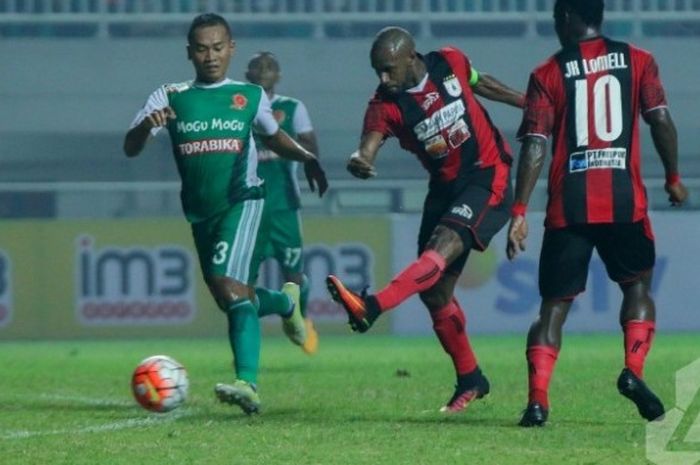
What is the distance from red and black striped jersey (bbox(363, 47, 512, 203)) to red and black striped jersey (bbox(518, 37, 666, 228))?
0.79m

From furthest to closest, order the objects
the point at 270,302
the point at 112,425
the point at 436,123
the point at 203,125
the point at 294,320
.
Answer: the point at 294,320, the point at 270,302, the point at 203,125, the point at 436,123, the point at 112,425

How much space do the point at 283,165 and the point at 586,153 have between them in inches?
204

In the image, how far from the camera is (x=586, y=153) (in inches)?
295

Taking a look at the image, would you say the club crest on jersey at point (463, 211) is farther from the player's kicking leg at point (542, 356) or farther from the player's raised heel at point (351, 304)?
the player's raised heel at point (351, 304)

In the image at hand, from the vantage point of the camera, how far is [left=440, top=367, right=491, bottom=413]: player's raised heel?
8.46 metres

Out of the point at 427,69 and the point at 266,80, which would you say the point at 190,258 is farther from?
the point at 427,69

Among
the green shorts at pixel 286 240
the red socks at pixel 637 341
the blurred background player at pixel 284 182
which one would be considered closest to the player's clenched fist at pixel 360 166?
the red socks at pixel 637 341

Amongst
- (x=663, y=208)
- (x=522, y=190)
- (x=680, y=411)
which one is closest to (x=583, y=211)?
(x=522, y=190)

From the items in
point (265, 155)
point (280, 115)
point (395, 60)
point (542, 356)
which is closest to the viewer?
point (542, 356)

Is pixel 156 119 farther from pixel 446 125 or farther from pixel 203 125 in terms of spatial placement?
pixel 446 125

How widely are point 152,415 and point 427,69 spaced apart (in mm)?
2002

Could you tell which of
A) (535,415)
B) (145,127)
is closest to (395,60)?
(145,127)

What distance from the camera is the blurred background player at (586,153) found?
24.4 feet

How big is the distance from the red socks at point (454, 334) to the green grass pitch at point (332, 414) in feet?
0.69
